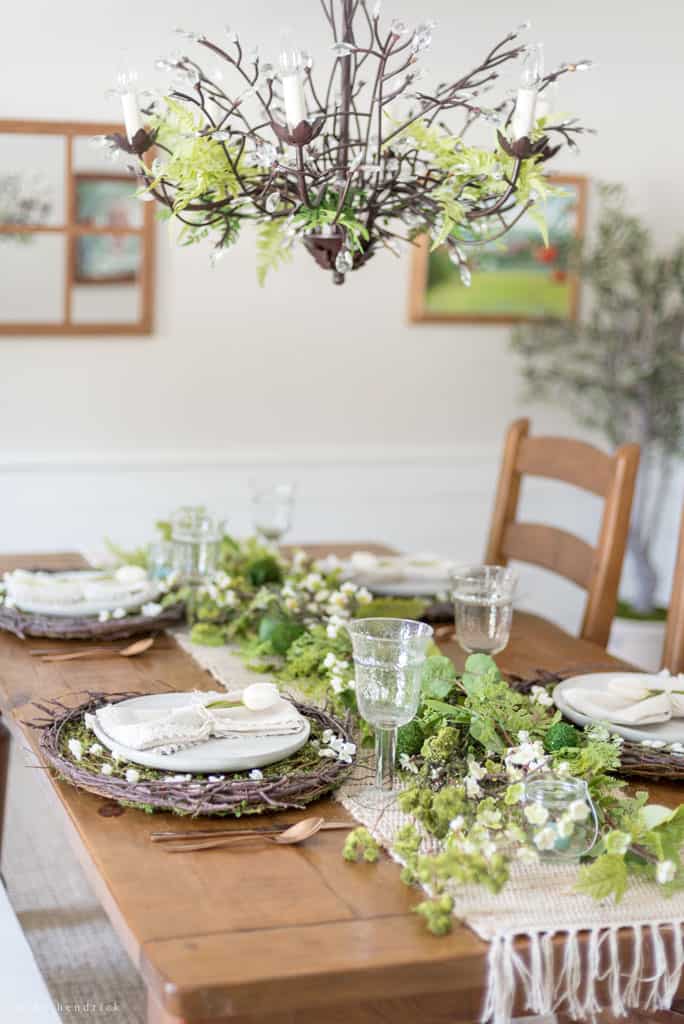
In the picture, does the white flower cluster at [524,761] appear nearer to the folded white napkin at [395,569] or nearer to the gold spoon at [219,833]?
the gold spoon at [219,833]

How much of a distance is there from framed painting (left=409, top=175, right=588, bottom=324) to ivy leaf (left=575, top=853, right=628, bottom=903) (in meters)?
3.21

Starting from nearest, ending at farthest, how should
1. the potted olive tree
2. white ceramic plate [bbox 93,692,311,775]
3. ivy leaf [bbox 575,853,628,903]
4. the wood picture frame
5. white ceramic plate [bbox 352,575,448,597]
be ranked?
ivy leaf [bbox 575,853,628,903], white ceramic plate [bbox 93,692,311,775], white ceramic plate [bbox 352,575,448,597], the wood picture frame, the potted olive tree

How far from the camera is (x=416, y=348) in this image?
14.3 feet

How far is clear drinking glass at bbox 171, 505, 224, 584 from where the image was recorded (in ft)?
7.31

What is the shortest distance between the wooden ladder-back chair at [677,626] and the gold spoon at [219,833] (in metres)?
1.03

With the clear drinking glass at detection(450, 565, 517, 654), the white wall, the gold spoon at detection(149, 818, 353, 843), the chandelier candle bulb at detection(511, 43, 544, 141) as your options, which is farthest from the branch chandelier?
the white wall

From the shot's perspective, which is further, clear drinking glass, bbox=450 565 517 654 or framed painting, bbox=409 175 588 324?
framed painting, bbox=409 175 588 324

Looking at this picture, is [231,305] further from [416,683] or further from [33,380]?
[416,683]

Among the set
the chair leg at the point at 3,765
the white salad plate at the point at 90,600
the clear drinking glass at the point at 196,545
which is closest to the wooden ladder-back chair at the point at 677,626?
the clear drinking glass at the point at 196,545

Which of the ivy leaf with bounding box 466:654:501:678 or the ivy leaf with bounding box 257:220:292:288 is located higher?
the ivy leaf with bounding box 257:220:292:288

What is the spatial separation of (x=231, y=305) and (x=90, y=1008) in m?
2.31

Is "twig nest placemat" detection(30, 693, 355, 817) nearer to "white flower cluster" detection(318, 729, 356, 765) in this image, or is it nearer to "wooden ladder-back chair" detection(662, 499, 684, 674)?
"white flower cluster" detection(318, 729, 356, 765)

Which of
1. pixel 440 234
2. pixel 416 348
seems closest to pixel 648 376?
pixel 416 348

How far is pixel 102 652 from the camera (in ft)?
6.84
